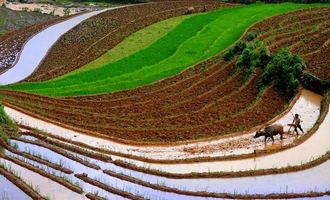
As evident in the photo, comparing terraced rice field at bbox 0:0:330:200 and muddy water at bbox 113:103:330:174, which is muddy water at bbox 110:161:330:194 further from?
muddy water at bbox 113:103:330:174

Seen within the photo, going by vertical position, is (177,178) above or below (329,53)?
below

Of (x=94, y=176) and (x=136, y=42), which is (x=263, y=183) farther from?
(x=136, y=42)

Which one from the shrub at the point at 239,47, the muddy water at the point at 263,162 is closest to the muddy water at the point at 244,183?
the muddy water at the point at 263,162

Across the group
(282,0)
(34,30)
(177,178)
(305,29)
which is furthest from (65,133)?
(282,0)

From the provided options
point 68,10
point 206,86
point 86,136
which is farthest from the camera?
point 68,10

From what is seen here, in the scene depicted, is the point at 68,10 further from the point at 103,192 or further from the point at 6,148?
the point at 103,192

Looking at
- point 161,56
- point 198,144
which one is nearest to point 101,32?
point 161,56

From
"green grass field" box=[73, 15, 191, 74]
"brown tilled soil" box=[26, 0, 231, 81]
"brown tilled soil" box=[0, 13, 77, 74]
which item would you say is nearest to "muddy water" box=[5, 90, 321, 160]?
"brown tilled soil" box=[26, 0, 231, 81]
